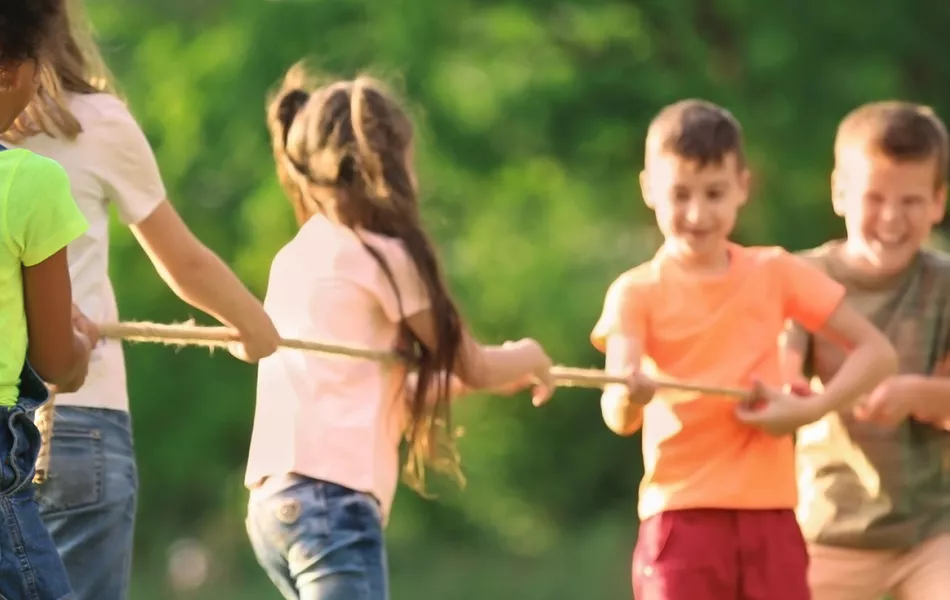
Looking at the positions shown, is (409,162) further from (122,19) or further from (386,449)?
(122,19)

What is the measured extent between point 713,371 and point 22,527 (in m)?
1.58

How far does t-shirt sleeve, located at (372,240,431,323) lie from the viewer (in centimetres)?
333

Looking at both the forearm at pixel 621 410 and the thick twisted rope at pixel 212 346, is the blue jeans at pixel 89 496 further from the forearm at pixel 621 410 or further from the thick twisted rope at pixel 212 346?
the forearm at pixel 621 410

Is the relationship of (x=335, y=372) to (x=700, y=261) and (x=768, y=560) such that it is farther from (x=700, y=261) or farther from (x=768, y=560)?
(x=768, y=560)

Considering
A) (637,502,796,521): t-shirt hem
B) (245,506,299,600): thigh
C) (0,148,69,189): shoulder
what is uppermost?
(0,148,69,189): shoulder

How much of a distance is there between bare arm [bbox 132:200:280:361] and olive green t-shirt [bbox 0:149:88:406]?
1.73ft

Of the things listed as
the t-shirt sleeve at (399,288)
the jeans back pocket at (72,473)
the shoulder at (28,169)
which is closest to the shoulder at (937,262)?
the t-shirt sleeve at (399,288)

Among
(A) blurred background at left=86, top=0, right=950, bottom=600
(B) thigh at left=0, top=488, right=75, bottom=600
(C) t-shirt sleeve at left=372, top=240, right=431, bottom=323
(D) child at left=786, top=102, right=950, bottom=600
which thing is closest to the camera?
(B) thigh at left=0, top=488, right=75, bottom=600

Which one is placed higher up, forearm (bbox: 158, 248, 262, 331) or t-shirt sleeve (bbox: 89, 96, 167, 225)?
t-shirt sleeve (bbox: 89, 96, 167, 225)

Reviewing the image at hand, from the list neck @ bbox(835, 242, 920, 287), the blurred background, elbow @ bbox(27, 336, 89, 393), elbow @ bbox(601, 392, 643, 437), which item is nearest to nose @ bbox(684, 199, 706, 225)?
elbow @ bbox(601, 392, 643, 437)

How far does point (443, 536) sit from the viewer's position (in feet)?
31.7

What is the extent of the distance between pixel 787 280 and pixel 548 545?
596cm

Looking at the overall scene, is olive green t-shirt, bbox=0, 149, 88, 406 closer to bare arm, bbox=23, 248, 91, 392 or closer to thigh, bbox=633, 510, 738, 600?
bare arm, bbox=23, 248, 91, 392

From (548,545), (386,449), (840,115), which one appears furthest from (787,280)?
(548,545)
